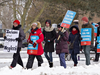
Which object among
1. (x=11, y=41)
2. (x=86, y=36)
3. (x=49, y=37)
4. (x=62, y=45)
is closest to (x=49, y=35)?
(x=49, y=37)

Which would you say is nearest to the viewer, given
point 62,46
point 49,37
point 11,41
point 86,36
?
point 11,41

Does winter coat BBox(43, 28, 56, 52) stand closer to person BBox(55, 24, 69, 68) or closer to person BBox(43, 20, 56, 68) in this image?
person BBox(43, 20, 56, 68)

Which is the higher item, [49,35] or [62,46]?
[49,35]

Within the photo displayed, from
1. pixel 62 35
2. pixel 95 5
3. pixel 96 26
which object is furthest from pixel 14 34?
pixel 95 5

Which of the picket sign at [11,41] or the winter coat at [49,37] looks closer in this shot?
the picket sign at [11,41]

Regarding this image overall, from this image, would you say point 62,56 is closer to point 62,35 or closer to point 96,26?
point 62,35

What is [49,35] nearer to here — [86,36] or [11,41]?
[86,36]

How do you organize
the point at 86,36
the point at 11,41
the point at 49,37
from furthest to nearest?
the point at 49,37
the point at 86,36
the point at 11,41

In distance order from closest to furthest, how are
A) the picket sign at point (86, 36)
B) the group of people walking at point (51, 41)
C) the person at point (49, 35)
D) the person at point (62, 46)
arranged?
the group of people walking at point (51, 41)
the person at point (62, 46)
the picket sign at point (86, 36)
the person at point (49, 35)

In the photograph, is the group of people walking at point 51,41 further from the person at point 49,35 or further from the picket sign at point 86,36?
the picket sign at point 86,36

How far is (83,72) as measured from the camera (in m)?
6.12

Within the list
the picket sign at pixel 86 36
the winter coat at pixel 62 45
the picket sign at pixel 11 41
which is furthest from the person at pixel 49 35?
the picket sign at pixel 11 41

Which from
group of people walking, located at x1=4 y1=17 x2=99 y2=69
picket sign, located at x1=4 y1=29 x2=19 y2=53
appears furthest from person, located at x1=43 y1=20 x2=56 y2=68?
picket sign, located at x1=4 y1=29 x2=19 y2=53

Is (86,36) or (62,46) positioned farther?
(86,36)
